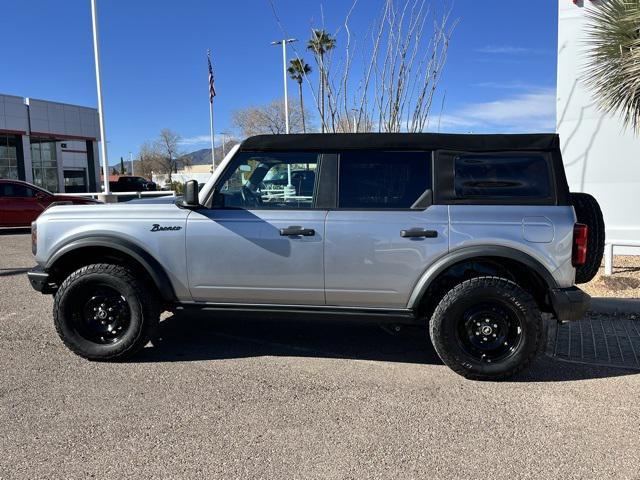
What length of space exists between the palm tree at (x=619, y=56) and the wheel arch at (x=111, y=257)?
6.22 m

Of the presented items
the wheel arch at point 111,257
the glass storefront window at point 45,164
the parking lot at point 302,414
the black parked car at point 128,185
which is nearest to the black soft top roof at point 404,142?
the wheel arch at point 111,257

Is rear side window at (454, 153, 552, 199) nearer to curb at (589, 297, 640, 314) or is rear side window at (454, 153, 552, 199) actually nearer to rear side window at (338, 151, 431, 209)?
rear side window at (338, 151, 431, 209)

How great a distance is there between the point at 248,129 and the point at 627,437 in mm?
43402

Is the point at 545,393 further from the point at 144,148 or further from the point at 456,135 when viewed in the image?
the point at 144,148

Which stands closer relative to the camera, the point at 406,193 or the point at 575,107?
the point at 406,193

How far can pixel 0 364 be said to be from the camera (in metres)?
4.57

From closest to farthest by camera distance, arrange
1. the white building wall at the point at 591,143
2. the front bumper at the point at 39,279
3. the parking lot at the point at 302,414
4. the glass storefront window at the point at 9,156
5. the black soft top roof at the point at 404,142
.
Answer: the parking lot at the point at 302,414, the black soft top roof at the point at 404,142, the front bumper at the point at 39,279, the white building wall at the point at 591,143, the glass storefront window at the point at 9,156

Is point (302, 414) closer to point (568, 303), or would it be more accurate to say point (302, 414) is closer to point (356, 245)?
point (356, 245)

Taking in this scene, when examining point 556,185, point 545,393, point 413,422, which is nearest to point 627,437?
A: point 545,393

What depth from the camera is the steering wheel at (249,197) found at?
4.52m

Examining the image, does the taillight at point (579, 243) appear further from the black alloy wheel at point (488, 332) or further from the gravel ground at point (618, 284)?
the gravel ground at point (618, 284)

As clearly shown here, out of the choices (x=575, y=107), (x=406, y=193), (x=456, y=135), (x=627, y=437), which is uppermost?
(x=575, y=107)

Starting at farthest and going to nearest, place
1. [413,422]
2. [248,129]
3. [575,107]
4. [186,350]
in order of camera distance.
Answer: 1. [248,129]
2. [575,107]
3. [186,350]
4. [413,422]

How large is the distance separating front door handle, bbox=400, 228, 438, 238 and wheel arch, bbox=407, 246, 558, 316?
203 millimetres
